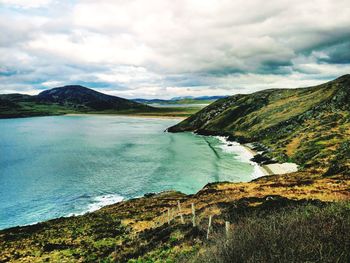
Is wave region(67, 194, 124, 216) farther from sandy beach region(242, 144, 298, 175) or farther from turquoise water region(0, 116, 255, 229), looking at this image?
sandy beach region(242, 144, 298, 175)

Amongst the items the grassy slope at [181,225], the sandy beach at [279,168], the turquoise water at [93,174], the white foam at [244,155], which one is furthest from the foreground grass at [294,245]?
the sandy beach at [279,168]

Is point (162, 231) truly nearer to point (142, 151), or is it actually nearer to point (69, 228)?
point (69, 228)

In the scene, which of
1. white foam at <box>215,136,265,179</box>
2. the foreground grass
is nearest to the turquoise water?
white foam at <box>215,136,265,179</box>

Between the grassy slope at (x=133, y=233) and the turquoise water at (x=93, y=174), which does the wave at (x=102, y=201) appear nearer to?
the turquoise water at (x=93, y=174)

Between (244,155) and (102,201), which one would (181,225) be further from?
(244,155)

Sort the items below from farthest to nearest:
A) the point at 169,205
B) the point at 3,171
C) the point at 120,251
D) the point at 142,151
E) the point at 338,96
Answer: the point at 338,96
the point at 142,151
the point at 3,171
the point at 169,205
the point at 120,251

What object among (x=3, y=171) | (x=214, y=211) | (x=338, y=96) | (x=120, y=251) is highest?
(x=338, y=96)

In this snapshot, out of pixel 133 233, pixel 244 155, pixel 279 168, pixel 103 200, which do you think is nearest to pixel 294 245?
pixel 133 233

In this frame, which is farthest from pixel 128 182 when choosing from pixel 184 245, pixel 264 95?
pixel 264 95
